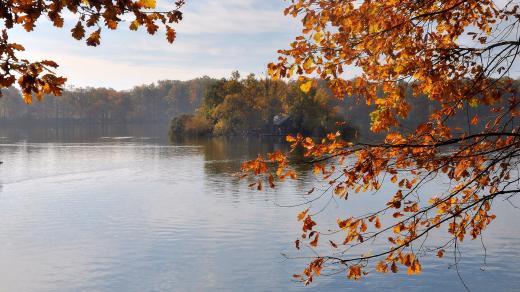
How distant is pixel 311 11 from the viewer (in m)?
9.48

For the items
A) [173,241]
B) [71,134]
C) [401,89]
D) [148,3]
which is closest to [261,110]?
[71,134]

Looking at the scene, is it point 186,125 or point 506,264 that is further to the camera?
point 186,125

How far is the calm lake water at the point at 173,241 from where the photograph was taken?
19594mm

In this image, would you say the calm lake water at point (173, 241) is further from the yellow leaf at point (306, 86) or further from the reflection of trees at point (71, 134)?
the reflection of trees at point (71, 134)

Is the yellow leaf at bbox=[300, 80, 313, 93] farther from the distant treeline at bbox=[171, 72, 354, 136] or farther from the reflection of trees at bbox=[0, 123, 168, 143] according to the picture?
the reflection of trees at bbox=[0, 123, 168, 143]

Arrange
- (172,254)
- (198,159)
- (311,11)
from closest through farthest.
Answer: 1. (311,11)
2. (172,254)
3. (198,159)

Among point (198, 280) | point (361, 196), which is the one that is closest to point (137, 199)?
point (361, 196)

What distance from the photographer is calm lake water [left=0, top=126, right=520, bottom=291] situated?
19594 millimetres

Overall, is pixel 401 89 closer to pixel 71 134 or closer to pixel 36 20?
pixel 36 20

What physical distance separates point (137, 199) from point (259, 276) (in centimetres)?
1779

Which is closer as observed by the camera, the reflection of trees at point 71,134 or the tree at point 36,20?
the tree at point 36,20

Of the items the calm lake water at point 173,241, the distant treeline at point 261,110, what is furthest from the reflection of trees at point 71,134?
the calm lake water at point 173,241

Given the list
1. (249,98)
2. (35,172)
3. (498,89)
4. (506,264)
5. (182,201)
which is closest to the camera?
(498,89)

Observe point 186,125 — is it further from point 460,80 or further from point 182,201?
point 460,80
